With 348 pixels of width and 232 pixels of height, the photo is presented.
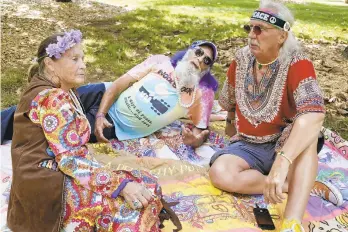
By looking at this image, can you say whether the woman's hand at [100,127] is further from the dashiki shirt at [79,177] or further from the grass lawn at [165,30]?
the grass lawn at [165,30]

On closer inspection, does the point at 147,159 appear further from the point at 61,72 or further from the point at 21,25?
the point at 21,25

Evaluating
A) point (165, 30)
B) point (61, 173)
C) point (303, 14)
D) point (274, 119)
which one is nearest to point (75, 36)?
point (61, 173)

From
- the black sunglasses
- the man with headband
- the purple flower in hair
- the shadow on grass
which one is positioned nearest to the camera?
the purple flower in hair

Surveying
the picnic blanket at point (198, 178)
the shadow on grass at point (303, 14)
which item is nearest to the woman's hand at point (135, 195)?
the picnic blanket at point (198, 178)

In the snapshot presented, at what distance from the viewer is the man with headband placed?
3.08 m

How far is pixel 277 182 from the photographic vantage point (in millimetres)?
2844

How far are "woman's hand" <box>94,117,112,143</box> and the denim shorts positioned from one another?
1153 mm

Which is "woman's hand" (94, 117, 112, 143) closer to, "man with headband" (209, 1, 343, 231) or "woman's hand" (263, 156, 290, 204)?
"man with headband" (209, 1, 343, 231)

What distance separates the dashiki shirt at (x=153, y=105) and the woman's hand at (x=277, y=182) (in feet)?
5.05

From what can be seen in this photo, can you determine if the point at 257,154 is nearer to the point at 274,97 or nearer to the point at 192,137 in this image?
the point at 274,97

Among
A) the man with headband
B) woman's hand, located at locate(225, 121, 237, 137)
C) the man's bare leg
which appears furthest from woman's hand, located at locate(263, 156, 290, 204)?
woman's hand, located at locate(225, 121, 237, 137)

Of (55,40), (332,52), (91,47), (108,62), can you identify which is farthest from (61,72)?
(332,52)

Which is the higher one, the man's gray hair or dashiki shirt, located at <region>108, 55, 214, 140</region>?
the man's gray hair

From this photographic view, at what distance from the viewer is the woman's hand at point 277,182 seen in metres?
2.84
